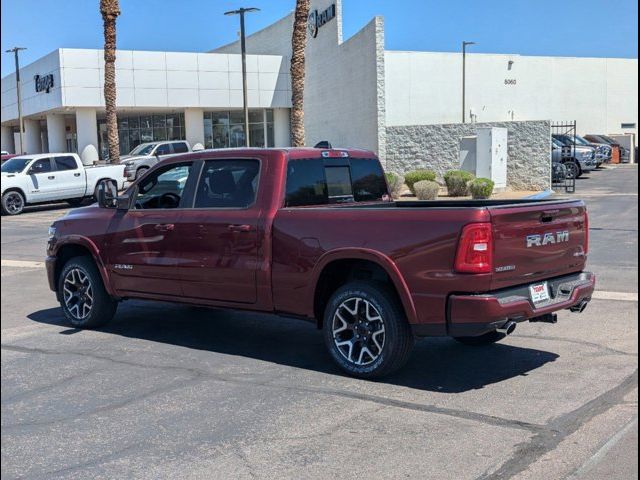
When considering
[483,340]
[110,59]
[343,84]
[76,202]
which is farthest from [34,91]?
[483,340]

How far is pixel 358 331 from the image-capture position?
239 inches

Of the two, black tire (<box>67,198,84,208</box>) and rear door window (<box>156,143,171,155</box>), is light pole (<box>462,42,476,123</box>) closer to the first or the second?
rear door window (<box>156,143,171,155</box>)

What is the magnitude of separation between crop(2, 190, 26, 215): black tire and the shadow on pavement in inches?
610

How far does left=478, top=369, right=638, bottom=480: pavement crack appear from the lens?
427 centimetres

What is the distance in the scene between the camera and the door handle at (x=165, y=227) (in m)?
7.07

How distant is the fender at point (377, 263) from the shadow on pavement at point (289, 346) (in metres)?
Result: 0.71

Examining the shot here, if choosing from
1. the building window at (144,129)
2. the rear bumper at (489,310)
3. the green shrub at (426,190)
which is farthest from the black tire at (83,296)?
the building window at (144,129)

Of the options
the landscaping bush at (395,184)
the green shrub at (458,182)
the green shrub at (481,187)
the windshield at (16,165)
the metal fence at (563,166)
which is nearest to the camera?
the green shrub at (481,187)

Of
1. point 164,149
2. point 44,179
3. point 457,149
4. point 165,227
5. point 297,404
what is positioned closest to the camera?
point 297,404

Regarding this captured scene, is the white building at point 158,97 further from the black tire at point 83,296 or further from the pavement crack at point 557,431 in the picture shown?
the pavement crack at point 557,431

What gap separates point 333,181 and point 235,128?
41.1 meters

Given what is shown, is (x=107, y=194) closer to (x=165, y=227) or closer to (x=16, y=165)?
(x=165, y=227)

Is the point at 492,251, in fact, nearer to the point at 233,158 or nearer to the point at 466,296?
the point at 466,296

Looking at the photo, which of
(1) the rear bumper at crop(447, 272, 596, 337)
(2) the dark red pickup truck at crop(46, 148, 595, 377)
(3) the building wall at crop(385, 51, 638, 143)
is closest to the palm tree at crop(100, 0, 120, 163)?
(2) the dark red pickup truck at crop(46, 148, 595, 377)
